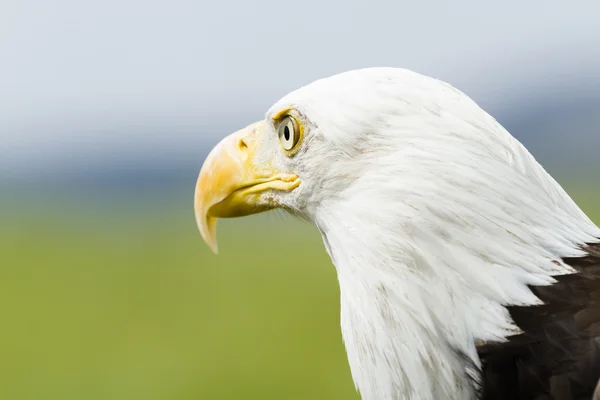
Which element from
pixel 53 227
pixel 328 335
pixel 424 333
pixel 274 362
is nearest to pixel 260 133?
pixel 424 333

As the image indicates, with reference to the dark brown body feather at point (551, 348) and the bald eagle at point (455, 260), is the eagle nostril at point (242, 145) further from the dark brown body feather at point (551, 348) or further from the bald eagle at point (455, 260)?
the dark brown body feather at point (551, 348)

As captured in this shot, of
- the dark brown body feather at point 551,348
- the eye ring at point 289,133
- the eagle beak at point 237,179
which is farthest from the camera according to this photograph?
the eagle beak at point 237,179

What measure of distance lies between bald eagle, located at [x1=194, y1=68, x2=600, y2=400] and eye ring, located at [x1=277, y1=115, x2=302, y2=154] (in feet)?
0.77

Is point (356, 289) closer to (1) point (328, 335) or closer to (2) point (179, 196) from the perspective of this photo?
(1) point (328, 335)

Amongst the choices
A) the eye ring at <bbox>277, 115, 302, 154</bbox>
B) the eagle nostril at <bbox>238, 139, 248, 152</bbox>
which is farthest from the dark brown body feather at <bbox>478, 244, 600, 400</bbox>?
the eagle nostril at <bbox>238, 139, 248, 152</bbox>

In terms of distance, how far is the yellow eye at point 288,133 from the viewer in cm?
235

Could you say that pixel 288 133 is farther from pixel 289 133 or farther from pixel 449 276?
pixel 449 276

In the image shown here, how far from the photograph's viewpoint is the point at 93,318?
16188 mm

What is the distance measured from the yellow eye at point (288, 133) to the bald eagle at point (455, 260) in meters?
0.24

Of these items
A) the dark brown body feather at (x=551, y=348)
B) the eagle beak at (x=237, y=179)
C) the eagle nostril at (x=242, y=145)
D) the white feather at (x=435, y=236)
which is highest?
the eagle nostril at (x=242, y=145)

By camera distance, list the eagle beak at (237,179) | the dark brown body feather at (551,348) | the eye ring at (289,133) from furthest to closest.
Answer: the eagle beak at (237,179) < the eye ring at (289,133) < the dark brown body feather at (551,348)

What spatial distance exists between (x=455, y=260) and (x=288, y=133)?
0.71 metres

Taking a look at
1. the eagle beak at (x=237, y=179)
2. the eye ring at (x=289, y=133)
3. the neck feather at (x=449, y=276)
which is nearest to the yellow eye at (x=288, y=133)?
the eye ring at (x=289, y=133)

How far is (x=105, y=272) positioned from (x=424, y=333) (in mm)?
20663
